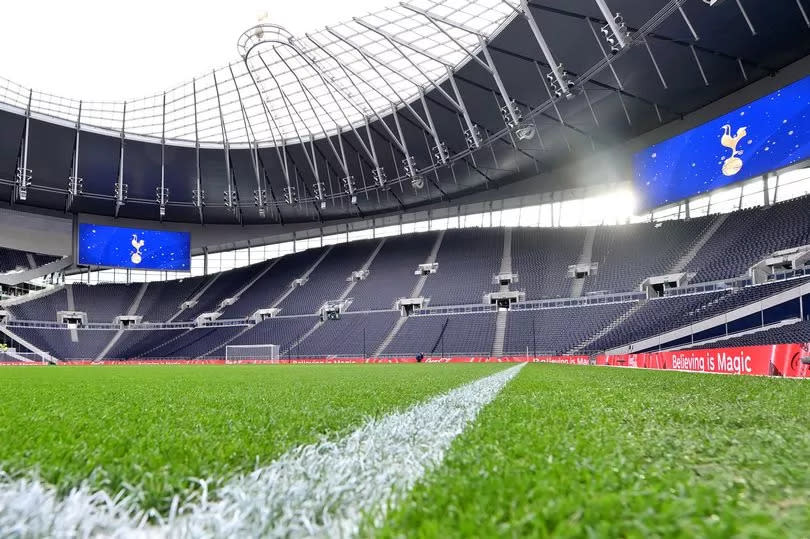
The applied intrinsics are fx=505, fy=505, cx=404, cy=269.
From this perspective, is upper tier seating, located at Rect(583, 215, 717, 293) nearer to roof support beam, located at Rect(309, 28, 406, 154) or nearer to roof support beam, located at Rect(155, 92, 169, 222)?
roof support beam, located at Rect(309, 28, 406, 154)

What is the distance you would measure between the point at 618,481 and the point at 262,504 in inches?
40.0

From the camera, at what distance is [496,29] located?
77.3 ft

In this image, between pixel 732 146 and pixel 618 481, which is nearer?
pixel 618 481

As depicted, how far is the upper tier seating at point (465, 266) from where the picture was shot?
3469 centimetres

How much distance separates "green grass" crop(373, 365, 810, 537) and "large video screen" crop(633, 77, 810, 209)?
977 inches

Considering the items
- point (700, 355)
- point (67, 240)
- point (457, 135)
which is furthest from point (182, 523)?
point (67, 240)

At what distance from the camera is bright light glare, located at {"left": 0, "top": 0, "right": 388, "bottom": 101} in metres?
23.7

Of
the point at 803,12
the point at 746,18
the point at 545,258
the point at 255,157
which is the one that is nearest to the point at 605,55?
the point at 746,18

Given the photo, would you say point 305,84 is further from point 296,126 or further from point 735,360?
point 735,360

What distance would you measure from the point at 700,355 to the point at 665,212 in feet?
72.7

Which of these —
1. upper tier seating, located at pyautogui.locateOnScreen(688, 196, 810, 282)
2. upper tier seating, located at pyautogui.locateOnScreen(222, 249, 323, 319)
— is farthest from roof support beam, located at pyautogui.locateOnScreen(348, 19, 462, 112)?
upper tier seating, located at pyautogui.locateOnScreen(222, 249, 323, 319)

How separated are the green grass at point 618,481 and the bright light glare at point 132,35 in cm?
2410

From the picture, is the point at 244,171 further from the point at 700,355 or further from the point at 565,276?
the point at 700,355

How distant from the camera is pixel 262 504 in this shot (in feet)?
4.28
